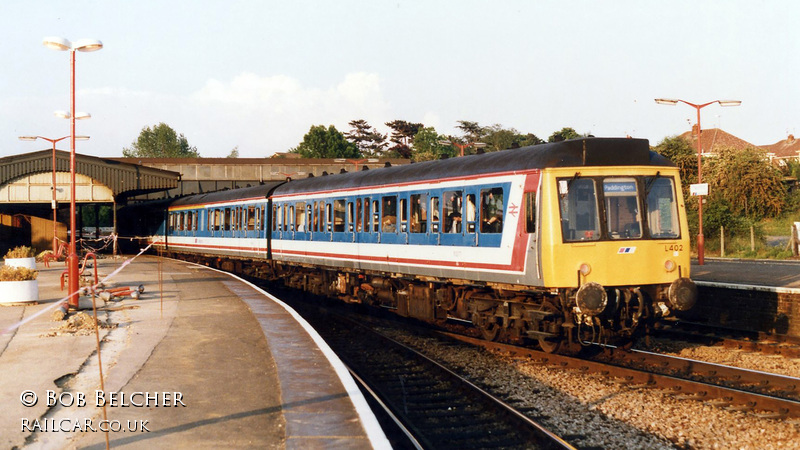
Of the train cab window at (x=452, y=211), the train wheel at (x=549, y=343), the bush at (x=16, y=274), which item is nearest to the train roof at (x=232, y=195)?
the bush at (x=16, y=274)

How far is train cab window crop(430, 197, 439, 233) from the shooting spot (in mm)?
15629

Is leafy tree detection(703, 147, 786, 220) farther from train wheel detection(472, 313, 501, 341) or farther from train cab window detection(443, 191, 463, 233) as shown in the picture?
train wheel detection(472, 313, 501, 341)

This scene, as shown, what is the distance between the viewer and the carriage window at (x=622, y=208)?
12391 mm

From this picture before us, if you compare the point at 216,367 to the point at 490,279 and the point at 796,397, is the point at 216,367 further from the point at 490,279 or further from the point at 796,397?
the point at 796,397

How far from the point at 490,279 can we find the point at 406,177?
4.33 m

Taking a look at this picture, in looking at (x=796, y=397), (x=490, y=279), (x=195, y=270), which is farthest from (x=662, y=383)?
(x=195, y=270)

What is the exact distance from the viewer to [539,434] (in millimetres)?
8594

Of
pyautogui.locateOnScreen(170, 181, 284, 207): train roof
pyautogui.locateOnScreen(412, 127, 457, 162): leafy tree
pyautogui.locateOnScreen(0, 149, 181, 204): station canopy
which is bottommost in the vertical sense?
pyautogui.locateOnScreen(170, 181, 284, 207): train roof

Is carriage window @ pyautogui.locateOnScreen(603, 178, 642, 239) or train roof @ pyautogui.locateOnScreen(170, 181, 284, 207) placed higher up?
train roof @ pyautogui.locateOnScreen(170, 181, 284, 207)

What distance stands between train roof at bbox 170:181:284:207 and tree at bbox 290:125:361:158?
7750cm

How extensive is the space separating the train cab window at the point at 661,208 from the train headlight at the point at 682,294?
2.80 ft

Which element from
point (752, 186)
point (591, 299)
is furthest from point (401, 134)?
point (591, 299)

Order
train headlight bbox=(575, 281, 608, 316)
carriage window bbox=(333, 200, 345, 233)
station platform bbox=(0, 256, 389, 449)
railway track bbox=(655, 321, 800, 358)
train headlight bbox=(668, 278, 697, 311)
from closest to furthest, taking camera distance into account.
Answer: station platform bbox=(0, 256, 389, 449) → train headlight bbox=(575, 281, 608, 316) → train headlight bbox=(668, 278, 697, 311) → railway track bbox=(655, 321, 800, 358) → carriage window bbox=(333, 200, 345, 233)

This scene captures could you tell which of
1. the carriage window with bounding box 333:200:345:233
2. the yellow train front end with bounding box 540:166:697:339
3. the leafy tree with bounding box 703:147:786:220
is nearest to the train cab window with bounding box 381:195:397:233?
the carriage window with bounding box 333:200:345:233
